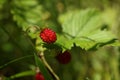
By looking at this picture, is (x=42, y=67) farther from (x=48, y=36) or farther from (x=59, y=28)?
(x=59, y=28)

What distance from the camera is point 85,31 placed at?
1.98 meters

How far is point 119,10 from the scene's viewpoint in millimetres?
3555

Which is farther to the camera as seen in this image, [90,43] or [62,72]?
[62,72]

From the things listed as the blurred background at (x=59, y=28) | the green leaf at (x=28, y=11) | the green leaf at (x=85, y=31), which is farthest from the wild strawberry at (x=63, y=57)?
the green leaf at (x=28, y=11)

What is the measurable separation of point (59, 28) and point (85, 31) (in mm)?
558

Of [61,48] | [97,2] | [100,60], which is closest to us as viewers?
[61,48]

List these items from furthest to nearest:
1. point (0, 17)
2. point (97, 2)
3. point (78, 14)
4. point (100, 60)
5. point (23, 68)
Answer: point (97, 2), point (100, 60), point (0, 17), point (23, 68), point (78, 14)

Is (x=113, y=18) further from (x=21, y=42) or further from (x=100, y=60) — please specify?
(x=21, y=42)

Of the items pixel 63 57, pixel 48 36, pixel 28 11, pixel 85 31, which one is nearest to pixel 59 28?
pixel 28 11

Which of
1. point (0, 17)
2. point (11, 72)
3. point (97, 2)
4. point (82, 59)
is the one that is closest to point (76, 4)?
point (97, 2)

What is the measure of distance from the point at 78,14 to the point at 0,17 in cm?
98

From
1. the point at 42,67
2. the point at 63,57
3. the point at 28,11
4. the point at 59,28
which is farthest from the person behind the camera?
the point at 28,11

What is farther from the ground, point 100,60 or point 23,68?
point 23,68

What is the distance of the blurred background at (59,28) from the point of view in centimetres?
257
